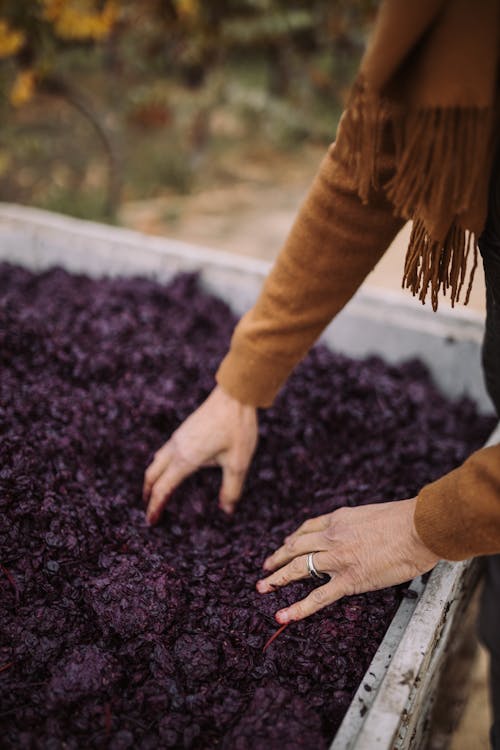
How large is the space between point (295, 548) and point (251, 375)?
1.28 feet

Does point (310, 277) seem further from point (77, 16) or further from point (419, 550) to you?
point (77, 16)

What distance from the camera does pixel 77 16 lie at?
12.3 feet

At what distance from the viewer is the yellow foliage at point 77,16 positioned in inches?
145

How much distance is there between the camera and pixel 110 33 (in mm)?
4887

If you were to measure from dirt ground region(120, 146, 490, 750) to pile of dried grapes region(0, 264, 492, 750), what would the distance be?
178cm

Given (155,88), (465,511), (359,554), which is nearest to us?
(465,511)

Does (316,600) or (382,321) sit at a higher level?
(382,321)

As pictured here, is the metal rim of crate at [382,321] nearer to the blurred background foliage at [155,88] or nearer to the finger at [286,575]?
the finger at [286,575]

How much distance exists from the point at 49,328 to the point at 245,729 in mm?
1322

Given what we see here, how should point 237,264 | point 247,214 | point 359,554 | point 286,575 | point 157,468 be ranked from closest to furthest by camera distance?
point 359,554 → point 286,575 → point 157,468 → point 237,264 → point 247,214

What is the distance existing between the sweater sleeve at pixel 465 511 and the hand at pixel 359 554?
45 mm

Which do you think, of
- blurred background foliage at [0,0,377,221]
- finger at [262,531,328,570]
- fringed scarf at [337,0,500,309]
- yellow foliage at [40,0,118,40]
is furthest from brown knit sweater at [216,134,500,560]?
yellow foliage at [40,0,118,40]

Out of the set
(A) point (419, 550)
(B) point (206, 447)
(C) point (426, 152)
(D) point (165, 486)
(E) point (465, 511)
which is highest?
(C) point (426, 152)

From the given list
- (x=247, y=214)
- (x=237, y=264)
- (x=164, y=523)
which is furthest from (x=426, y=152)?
(x=247, y=214)
